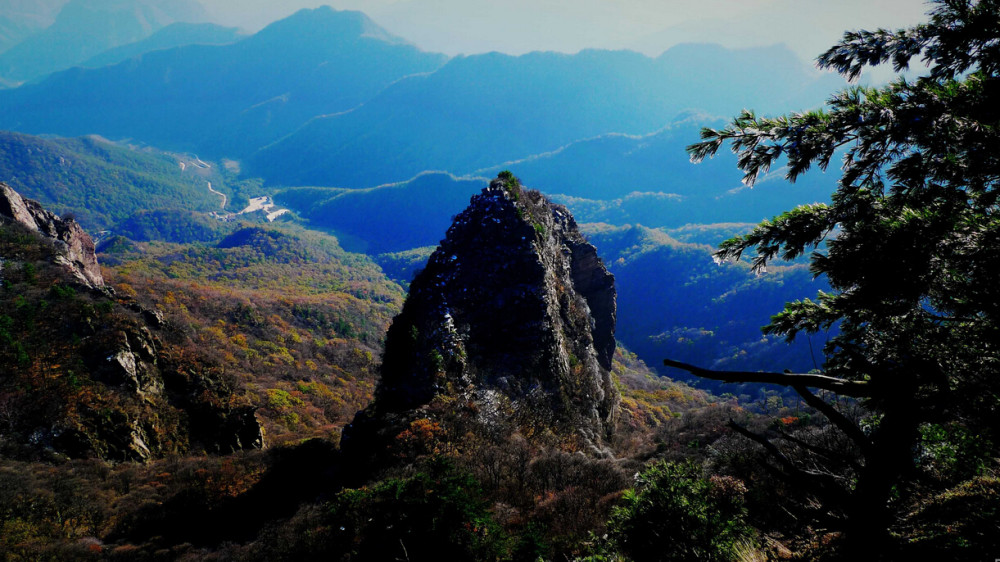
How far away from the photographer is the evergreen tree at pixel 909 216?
3.85 metres

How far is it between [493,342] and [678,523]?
23.1 m

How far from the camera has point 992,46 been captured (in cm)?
454

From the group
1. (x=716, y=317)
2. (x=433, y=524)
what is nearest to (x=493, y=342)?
(x=433, y=524)

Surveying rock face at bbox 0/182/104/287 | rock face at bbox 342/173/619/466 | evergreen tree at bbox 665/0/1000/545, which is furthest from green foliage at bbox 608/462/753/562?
rock face at bbox 0/182/104/287

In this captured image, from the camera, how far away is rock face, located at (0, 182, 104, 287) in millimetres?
39606

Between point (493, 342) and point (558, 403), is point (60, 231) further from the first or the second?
point (558, 403)

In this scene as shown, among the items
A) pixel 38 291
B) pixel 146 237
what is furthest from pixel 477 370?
pixel 146 237

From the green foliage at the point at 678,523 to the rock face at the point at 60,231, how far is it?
139 ft

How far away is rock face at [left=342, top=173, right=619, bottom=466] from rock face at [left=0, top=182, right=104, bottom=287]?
2697 cm

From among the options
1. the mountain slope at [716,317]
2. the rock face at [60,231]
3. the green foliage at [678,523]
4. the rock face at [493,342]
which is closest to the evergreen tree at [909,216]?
the green foliage at [678,523]

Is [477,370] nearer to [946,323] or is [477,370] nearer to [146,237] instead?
[946,323]

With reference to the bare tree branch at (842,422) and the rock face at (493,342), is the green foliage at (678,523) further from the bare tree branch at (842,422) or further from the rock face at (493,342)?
the rock face at (493,342)

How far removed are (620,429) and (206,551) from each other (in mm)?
33252

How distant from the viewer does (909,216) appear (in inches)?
184
